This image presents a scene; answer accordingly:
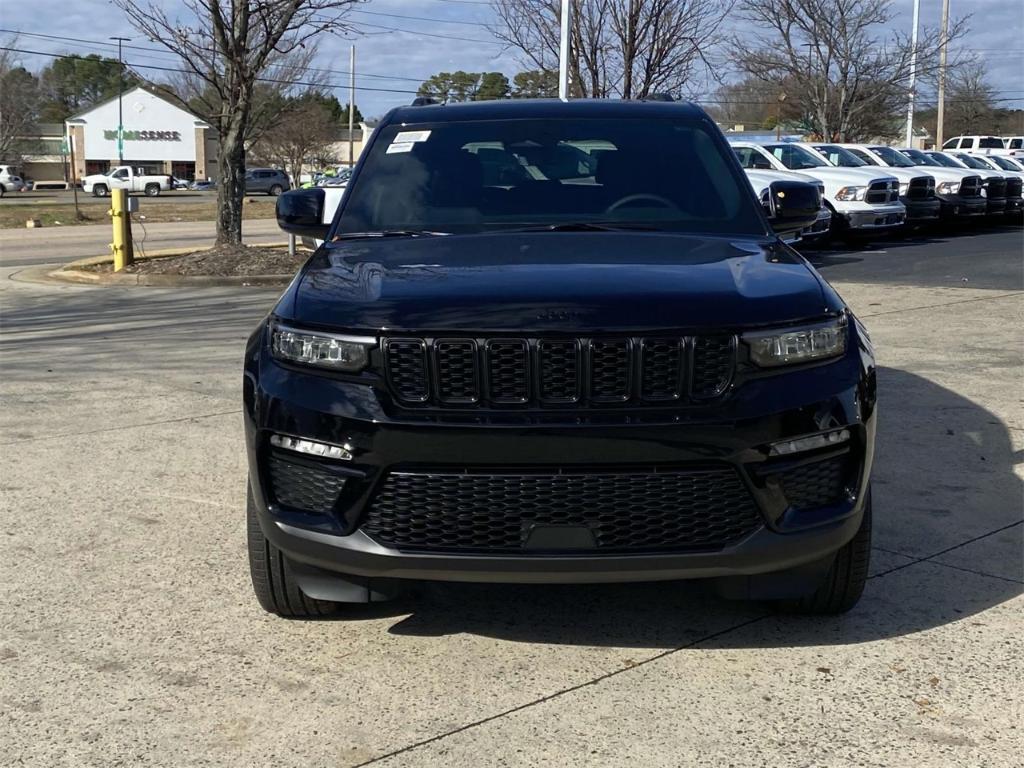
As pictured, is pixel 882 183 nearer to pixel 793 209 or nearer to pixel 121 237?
pixel 121 237

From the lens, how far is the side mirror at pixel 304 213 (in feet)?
16.5

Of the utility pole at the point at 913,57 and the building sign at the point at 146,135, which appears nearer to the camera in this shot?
the utility pole at the point at 913,57

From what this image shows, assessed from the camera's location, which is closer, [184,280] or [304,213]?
[304,213]

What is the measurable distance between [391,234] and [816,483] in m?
1.87

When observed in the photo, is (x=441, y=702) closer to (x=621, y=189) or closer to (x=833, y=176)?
(x=621, y=189)

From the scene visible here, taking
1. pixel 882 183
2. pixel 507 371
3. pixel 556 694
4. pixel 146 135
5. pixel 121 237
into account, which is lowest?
pixel 556 694

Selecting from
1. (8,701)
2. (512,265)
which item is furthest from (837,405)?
(8,701)

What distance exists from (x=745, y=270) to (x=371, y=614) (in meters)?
1.71

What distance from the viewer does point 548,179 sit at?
4.73m

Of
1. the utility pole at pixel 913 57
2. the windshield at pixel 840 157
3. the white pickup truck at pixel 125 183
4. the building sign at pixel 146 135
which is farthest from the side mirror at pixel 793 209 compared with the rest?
the building sign at pixel 146 135

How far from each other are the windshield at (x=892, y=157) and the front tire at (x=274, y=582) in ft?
72.2

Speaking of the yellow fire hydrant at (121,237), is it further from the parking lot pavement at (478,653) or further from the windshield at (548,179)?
the windshield at (548,179)

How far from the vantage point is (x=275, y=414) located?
3418mm

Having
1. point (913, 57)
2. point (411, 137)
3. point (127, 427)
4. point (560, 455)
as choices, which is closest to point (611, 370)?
point (560, 455)
